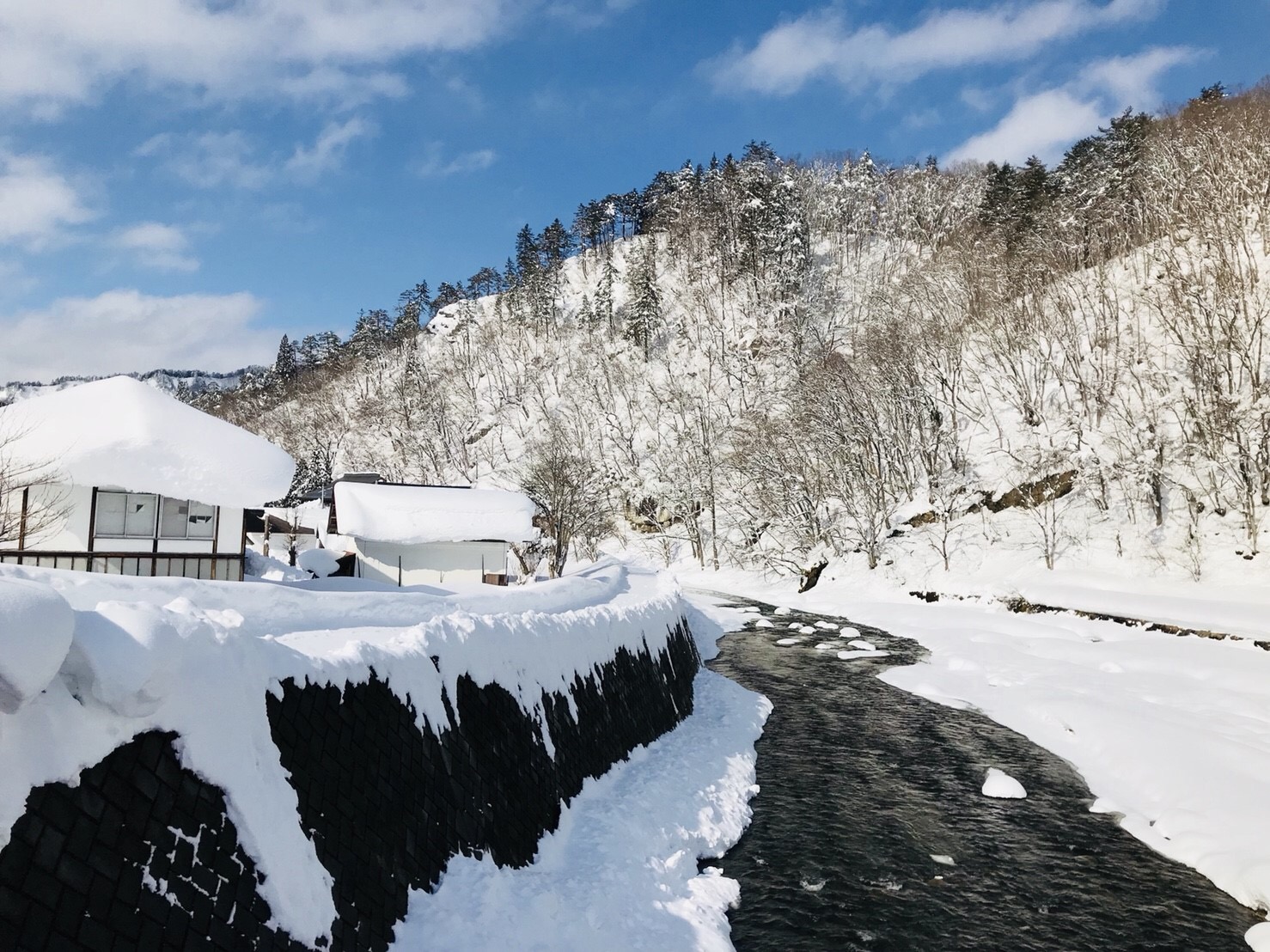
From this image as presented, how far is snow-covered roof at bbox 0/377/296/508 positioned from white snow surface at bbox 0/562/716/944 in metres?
11.7

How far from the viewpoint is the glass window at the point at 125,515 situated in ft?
61.1

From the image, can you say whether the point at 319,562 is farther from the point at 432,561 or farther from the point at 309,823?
the point at 309,823

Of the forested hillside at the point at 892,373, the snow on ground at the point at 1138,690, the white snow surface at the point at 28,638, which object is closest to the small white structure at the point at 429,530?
the forested hillside at the point at 892,373

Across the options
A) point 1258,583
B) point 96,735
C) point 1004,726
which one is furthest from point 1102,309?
point 96,735

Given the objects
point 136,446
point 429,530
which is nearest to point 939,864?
point 136,446

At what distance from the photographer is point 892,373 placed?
4238cm

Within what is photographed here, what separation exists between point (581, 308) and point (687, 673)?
7209 cm

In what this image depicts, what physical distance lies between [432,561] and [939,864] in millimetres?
28801

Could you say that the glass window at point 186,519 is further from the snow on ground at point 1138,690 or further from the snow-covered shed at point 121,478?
the snow on ground at point 1138,690

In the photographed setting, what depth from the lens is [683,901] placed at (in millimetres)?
8047

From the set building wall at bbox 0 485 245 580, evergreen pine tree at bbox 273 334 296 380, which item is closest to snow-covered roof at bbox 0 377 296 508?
building wall at bbox 0 485 245 580

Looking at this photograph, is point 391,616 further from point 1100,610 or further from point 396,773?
point 1100,610

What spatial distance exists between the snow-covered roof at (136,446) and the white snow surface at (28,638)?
1652 cm

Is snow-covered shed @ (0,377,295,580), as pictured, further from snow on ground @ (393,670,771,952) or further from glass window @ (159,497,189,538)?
snow on ground @ (393,670,771,952)
